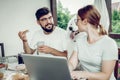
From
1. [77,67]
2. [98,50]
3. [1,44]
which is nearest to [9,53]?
[1,44]

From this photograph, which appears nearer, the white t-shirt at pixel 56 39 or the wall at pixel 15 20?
the white t-shirt at pixel 56 39

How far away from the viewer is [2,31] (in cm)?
345

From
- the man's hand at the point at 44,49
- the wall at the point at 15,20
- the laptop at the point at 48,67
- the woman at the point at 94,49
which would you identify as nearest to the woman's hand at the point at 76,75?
the woman at the point at 94,49

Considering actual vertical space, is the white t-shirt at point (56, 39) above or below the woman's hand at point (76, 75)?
above

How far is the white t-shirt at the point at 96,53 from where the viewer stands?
1.81m

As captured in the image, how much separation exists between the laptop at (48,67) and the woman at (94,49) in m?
0.42

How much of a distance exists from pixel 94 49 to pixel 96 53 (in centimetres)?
4

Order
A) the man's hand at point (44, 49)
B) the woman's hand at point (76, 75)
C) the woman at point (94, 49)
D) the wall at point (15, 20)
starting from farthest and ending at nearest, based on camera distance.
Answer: the wall at point (15, 20) → the man's hand at point (44, 49) → the woman at point (94, 49) → the woman's hand at point (76, 75)

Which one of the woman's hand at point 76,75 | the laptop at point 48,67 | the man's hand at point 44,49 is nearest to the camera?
the laptop at point 48,67

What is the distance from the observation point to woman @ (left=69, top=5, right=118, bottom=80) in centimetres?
177

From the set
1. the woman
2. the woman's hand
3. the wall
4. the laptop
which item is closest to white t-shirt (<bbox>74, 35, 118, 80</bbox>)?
the woman

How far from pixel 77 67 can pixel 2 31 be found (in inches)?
68.9

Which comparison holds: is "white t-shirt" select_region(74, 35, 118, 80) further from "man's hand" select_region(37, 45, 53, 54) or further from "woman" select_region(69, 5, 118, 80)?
"man's hand" select_region(37, 45, 53, 54)

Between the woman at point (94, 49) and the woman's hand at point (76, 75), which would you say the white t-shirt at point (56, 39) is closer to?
the woman at point (94, 49)
